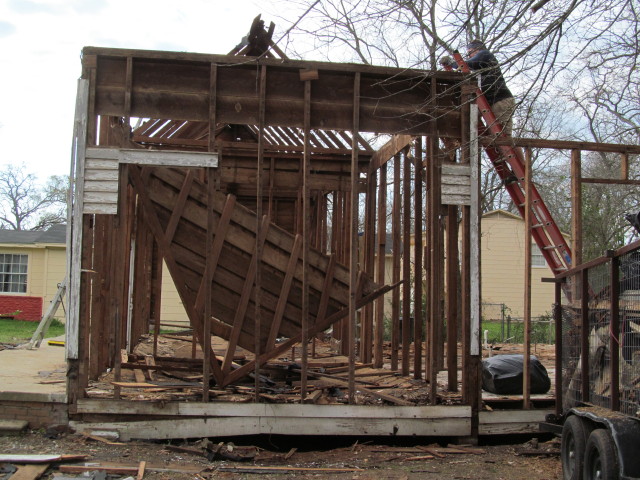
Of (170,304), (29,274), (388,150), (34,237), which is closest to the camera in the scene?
Result: (388,150)

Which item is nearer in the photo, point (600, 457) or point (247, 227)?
point (600, 457)

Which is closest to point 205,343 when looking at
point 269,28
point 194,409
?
point 194,409

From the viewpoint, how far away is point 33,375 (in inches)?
351

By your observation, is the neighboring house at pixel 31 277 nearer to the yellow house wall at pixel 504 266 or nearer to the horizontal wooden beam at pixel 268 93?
the yellow house wall at pixel 504 266

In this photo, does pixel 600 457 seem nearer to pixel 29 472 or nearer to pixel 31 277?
pixel 29 472

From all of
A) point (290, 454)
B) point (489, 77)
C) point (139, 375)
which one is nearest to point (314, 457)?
point (290, 454)

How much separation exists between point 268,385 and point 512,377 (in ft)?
10.4

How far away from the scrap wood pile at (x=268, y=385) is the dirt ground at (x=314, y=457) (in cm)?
50

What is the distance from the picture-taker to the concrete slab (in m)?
7.32

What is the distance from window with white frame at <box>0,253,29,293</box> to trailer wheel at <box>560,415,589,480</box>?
24080 millimetres

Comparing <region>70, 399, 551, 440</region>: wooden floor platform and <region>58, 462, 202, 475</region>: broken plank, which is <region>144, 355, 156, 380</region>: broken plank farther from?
<region>58, 462, 202, 475</region>: broken plank

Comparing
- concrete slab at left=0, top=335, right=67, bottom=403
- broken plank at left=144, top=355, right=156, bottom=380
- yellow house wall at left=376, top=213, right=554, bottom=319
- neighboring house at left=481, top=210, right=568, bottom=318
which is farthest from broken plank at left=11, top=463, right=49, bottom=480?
neighboring house at left=481, top=210, right=568, bottom=318

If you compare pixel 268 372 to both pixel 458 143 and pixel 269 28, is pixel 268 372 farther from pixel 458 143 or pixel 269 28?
pixel 269 28

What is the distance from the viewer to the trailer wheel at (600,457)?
15.9ft
